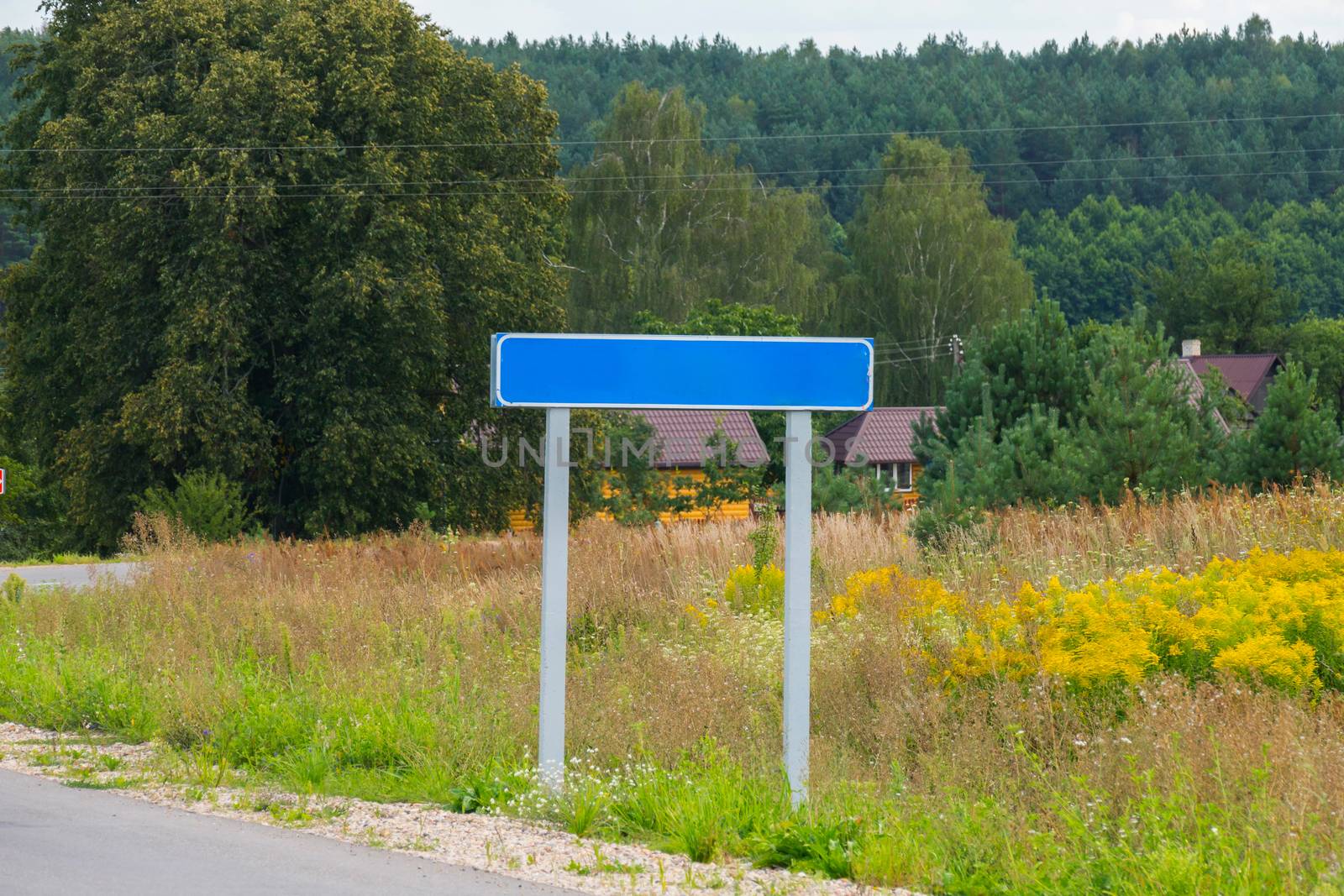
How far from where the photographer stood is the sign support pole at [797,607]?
696 cm

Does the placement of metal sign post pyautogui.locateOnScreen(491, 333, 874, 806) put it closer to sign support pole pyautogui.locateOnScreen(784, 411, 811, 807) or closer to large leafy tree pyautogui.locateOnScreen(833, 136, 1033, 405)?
sign support pole pyautogui.locateOnScreen(784, 411, 811, 807)

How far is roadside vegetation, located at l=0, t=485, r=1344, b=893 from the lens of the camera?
601 centimetres

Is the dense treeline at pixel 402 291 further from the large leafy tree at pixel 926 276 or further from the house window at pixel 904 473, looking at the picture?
the house window at pixel 904 473

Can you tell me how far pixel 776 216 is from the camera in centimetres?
6203

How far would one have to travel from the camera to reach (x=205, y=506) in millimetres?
27094

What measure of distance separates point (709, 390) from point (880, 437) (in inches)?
2056

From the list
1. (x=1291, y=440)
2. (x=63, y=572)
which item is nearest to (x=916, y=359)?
(x=63, y=572)

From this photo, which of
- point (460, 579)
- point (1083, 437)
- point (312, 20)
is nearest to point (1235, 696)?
point (460, 579)

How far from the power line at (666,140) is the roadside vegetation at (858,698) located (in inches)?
781

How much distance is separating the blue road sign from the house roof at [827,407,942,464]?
49673 millimetres

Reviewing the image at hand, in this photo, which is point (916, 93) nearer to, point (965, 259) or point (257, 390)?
point (965, 259)

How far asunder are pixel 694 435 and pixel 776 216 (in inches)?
659

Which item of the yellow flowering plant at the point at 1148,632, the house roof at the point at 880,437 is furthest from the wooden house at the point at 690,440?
the yellow flowering plant at the point at 1148,632

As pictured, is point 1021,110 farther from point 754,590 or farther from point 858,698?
point 858,698
